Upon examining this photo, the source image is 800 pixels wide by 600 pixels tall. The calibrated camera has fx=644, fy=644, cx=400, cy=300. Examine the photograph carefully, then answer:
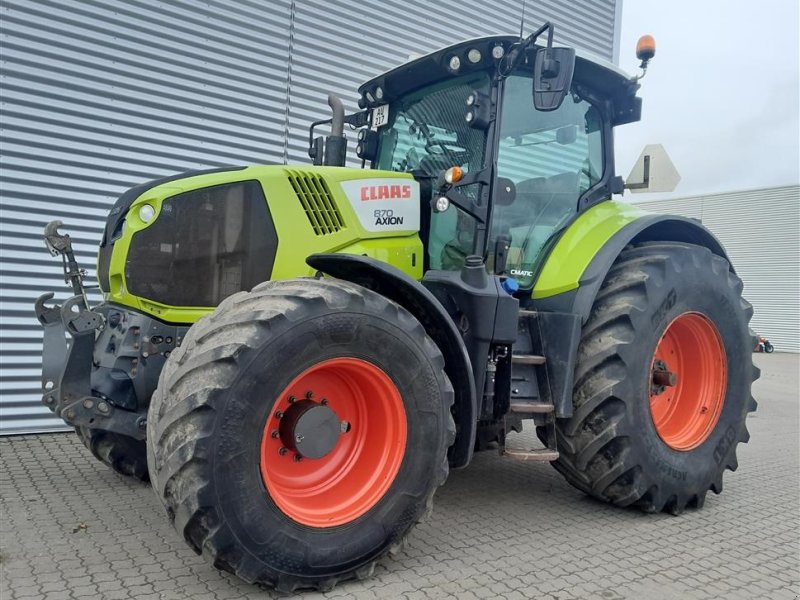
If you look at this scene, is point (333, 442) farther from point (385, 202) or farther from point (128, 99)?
point (128, 99)

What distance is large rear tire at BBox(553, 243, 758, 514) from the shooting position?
373 cm

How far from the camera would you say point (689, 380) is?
448 cm

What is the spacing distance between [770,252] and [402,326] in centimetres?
2442

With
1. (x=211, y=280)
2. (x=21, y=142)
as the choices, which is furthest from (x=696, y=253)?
(x=21, y=142)

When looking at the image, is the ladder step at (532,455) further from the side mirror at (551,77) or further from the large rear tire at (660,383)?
the side mirror at (551,77)

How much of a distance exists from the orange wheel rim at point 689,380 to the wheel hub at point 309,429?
239 cm

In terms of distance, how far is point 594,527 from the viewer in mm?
3752

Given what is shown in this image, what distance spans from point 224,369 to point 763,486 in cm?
436

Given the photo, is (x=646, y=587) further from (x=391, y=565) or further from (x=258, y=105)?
(x=258, y=105)

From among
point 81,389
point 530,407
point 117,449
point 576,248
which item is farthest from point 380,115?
point 117,449

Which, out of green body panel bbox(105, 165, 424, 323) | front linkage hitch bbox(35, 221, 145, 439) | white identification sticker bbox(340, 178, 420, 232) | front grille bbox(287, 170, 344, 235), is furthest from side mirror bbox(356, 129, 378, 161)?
front linkage hitch bbox(35, 221, 145, 439)

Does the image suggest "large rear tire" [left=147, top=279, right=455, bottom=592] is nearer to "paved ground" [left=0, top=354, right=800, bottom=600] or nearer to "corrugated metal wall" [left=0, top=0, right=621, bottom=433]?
"paved ground" [left=0, top=354, right=800, bottom=600]

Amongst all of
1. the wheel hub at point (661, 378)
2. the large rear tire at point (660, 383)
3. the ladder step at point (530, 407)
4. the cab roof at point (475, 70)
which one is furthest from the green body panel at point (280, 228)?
the wheel hub at point (661, 378)

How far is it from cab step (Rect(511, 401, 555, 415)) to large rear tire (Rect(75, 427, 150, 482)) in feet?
7.45
